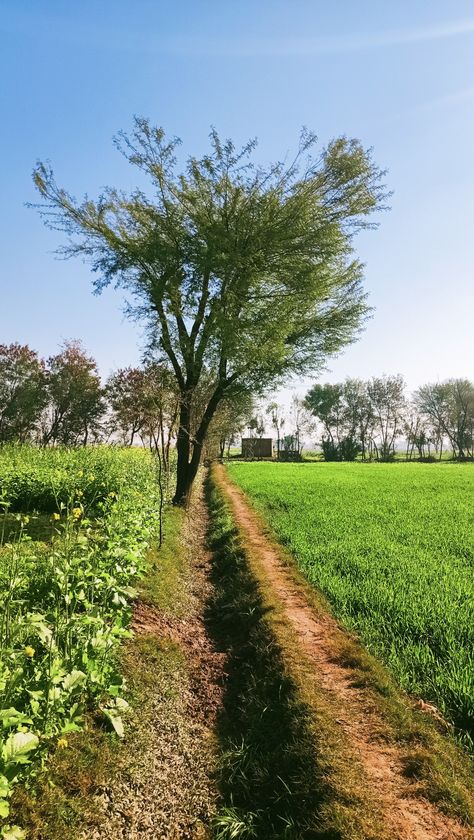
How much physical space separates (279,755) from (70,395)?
46287 millimetres

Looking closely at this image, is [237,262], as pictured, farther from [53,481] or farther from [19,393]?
[19,393]

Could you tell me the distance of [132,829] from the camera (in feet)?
10.7

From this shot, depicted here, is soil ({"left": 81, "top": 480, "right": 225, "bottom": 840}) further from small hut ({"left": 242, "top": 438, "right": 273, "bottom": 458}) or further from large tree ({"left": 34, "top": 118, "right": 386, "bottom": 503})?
small hut ({"left": 242, "top": 438, "right": 273, "bottom": 458})

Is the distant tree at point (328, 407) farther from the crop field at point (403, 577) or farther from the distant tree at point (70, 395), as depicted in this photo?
the crop field at point (403, 577)

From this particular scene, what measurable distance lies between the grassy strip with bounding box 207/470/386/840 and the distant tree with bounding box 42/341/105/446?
42.5m

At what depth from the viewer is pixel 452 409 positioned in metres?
76.1

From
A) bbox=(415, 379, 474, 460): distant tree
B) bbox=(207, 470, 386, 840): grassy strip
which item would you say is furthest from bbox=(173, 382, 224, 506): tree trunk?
bbox=(415, 379, 474, 460): distant tree

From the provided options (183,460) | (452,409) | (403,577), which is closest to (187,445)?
Answer: (183,460)

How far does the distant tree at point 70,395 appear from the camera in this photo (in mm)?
46000

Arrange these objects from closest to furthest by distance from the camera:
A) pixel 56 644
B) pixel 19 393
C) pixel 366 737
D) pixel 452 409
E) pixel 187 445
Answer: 1. pixel 56 644
2. pixel 366 737
3. pixel 187 445
4. pixel 19 393
5. pixel 452 409

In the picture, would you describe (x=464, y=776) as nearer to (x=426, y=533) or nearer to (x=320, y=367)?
(x=426, y=533)

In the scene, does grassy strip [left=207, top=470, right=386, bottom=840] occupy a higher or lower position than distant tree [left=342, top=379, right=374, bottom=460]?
lower

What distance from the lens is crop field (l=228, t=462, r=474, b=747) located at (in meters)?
4.60

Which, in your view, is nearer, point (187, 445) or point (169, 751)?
point (169, 751)
